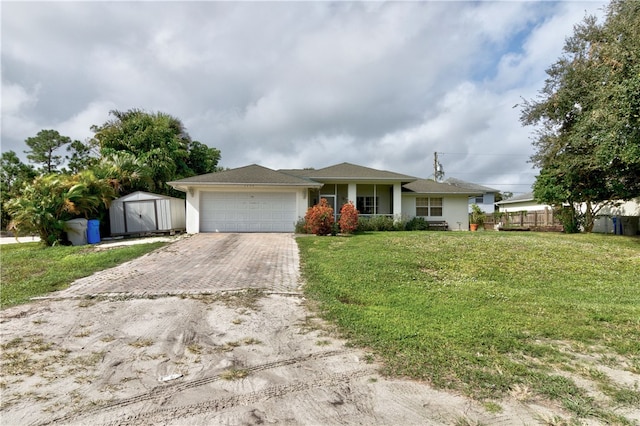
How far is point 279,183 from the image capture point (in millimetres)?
16484

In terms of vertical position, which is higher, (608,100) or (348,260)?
(608,100)

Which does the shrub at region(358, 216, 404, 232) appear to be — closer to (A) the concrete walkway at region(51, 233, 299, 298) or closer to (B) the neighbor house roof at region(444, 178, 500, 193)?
(A) the concrete walkway at region(51, 233, 299, 298)

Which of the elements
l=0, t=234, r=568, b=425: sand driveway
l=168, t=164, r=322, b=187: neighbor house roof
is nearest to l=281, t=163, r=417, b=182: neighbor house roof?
l=168, t=164, r=322, b=187: neighbor house roof

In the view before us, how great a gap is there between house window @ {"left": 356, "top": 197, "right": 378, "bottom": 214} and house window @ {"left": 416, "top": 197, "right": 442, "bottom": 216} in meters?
3.05

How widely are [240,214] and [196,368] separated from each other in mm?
14020

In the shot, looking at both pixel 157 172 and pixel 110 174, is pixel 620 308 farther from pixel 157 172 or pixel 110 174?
pixel 157 172

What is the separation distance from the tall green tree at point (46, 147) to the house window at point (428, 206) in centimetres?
3431

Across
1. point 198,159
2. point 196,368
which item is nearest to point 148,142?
point 198,159

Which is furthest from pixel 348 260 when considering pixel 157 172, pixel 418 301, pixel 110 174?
pixel 157 172

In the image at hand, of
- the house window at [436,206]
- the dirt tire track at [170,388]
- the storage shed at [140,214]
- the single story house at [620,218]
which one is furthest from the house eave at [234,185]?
the single story house at [620,218]

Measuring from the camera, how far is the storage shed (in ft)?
53.4

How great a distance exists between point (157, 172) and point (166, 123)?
5460mm

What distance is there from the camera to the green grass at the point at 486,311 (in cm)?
327

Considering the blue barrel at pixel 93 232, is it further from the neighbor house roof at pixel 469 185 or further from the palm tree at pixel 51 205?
the neighbor house roof at pixel 469 185
